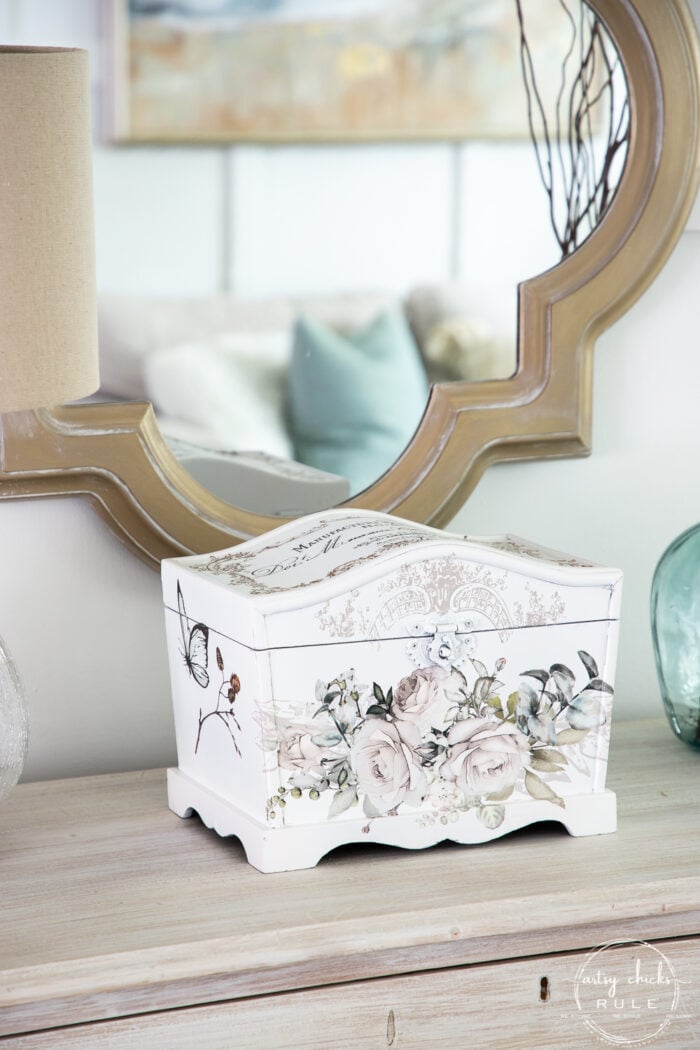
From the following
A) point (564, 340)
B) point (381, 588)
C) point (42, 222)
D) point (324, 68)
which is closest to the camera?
point (42, 222)

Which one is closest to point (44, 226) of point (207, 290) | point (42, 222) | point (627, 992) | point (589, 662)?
point (42, 222)

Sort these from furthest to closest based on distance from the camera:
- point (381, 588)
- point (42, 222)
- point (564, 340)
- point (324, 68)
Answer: point (564, 340) → point (324, 68) → point (381, 588) → point (42, 222)

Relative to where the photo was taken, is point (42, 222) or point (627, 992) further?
point (627, 992)

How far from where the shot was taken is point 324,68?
45.7 inches

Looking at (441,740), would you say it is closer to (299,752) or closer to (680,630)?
(299,752)

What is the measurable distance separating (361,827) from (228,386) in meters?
0.42

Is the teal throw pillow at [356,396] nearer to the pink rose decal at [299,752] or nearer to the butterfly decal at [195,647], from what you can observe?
the butterfly decal at [195,647]

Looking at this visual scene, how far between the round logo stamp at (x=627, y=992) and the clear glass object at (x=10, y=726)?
457mm

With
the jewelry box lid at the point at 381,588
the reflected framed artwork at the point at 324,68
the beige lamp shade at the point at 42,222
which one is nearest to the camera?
the beige lamp shade at the point at 42,222

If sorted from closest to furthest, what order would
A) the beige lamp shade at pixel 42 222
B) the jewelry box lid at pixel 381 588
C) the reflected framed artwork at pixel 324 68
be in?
1. the beige lamp shade at pixel 42 222
2. the jewelry box lid at pixel 381 588
3. the reflected framed artwork at pixel 324 68

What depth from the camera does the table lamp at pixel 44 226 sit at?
83 cm

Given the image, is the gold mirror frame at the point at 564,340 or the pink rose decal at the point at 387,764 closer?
the pink rose decal at the point at 387,764

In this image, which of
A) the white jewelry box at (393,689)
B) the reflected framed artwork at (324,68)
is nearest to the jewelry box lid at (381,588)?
the white jewelry box at (393,689)

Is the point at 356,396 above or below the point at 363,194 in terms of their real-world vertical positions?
below
